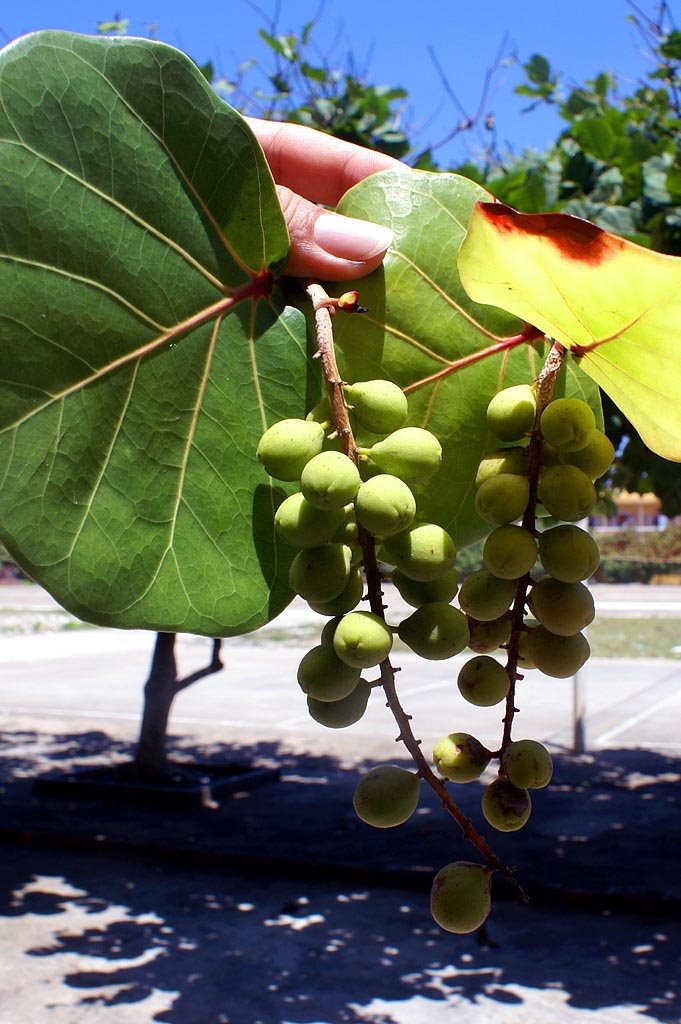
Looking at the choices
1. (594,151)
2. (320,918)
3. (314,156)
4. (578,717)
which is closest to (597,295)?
(314,156)

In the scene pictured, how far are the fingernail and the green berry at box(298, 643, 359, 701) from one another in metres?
0.27

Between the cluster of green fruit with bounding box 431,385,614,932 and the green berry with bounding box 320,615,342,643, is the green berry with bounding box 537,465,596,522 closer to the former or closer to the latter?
the cluster of green fruit with bounding box 431,385,614,932

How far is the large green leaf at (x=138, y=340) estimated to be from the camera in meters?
0.61

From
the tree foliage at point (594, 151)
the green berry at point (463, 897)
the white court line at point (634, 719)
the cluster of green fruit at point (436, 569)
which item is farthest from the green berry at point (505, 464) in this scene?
the white court line at point (634, 719)

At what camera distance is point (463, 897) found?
55cm

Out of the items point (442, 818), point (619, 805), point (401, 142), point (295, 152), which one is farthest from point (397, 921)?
point (295, 152)

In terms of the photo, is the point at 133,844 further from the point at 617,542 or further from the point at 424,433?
the point at 617,542

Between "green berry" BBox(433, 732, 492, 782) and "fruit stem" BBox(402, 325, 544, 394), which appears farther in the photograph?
"fruit stem" BBox(402, 325, 544, 394)

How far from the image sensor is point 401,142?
4934mm

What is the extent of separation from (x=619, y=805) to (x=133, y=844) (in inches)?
148

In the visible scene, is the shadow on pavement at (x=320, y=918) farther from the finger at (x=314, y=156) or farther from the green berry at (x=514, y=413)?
the green berry at (x=514, y=413)

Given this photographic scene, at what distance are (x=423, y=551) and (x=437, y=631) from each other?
5 cm

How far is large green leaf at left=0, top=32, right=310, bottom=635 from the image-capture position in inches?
24.1

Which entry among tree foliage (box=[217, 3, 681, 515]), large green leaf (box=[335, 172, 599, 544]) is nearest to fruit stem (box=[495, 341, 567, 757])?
large green leaf (box=[335, 172, 599, 544])
